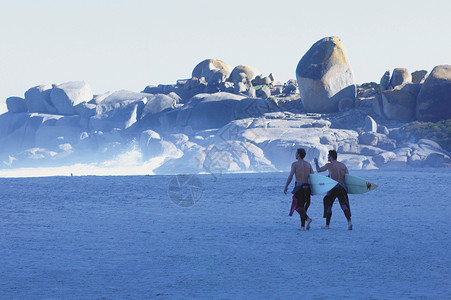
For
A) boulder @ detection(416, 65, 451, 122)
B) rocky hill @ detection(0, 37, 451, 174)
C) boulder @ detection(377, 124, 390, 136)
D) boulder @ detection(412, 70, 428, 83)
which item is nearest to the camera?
rocky hill @ detection(0, 37, 451, 174)

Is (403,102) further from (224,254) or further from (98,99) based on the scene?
(224,254)

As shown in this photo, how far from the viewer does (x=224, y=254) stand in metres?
9.46

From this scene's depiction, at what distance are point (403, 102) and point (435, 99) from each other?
2.35m

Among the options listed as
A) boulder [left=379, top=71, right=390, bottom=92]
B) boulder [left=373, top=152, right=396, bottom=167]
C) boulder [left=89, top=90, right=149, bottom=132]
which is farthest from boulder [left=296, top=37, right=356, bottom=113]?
boulder [left=89, top=90, right=149, bottom=132]

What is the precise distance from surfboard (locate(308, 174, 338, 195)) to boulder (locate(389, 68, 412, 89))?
42.5m

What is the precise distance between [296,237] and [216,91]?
172ft

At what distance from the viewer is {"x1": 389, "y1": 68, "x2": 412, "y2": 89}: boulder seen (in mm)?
52656

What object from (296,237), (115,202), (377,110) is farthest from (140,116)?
(296,237)

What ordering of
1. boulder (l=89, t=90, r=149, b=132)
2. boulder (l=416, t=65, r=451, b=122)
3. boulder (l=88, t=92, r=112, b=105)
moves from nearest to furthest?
boulder (l=416, t=65, r=451, b=122), boulder (l=89, t=90, r=149, b=132), boulder (l=88, t=92, r=112, b=105)

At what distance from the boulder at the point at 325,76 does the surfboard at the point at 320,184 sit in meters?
41.4

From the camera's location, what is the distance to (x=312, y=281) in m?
7.50

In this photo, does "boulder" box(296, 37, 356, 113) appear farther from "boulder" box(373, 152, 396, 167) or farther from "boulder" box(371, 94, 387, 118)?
"boulder" box(373, 152, 396, 167)

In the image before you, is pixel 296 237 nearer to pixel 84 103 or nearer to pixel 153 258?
pixel 153 258

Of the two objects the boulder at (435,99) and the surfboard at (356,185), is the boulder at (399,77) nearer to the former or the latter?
the boulder at (435,99)
